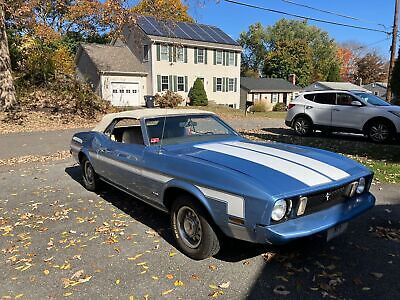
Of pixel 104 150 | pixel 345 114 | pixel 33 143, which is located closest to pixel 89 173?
pixel 104 150

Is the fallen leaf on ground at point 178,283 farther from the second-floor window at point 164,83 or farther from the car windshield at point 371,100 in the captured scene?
the second-floor window at point 164,83

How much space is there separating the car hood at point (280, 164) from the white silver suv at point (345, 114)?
7.78 meters

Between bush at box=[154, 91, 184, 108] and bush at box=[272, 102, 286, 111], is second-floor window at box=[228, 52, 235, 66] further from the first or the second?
bush at box=[272, 102, 286, 111]

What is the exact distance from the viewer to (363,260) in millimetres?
3557

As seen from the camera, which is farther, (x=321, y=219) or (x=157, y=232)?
(x=157, y=232)

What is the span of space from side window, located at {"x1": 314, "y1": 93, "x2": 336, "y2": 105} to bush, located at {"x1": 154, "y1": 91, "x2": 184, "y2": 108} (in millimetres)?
17572

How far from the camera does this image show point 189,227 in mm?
3707

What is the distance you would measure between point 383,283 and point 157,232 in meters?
2.52

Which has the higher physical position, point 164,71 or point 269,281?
point 164,71

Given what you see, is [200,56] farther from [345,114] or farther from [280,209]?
[280,209]

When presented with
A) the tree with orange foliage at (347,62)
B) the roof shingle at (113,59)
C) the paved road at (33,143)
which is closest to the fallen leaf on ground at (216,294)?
the paved road at (33,143)

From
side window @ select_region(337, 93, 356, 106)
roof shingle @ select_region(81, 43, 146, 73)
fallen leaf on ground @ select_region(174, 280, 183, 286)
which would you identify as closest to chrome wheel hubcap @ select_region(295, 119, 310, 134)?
side window @ select_region(337, 93, 356, 106)

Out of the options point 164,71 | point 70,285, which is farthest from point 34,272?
point 164,71

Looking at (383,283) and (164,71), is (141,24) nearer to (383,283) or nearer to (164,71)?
(164,71)
